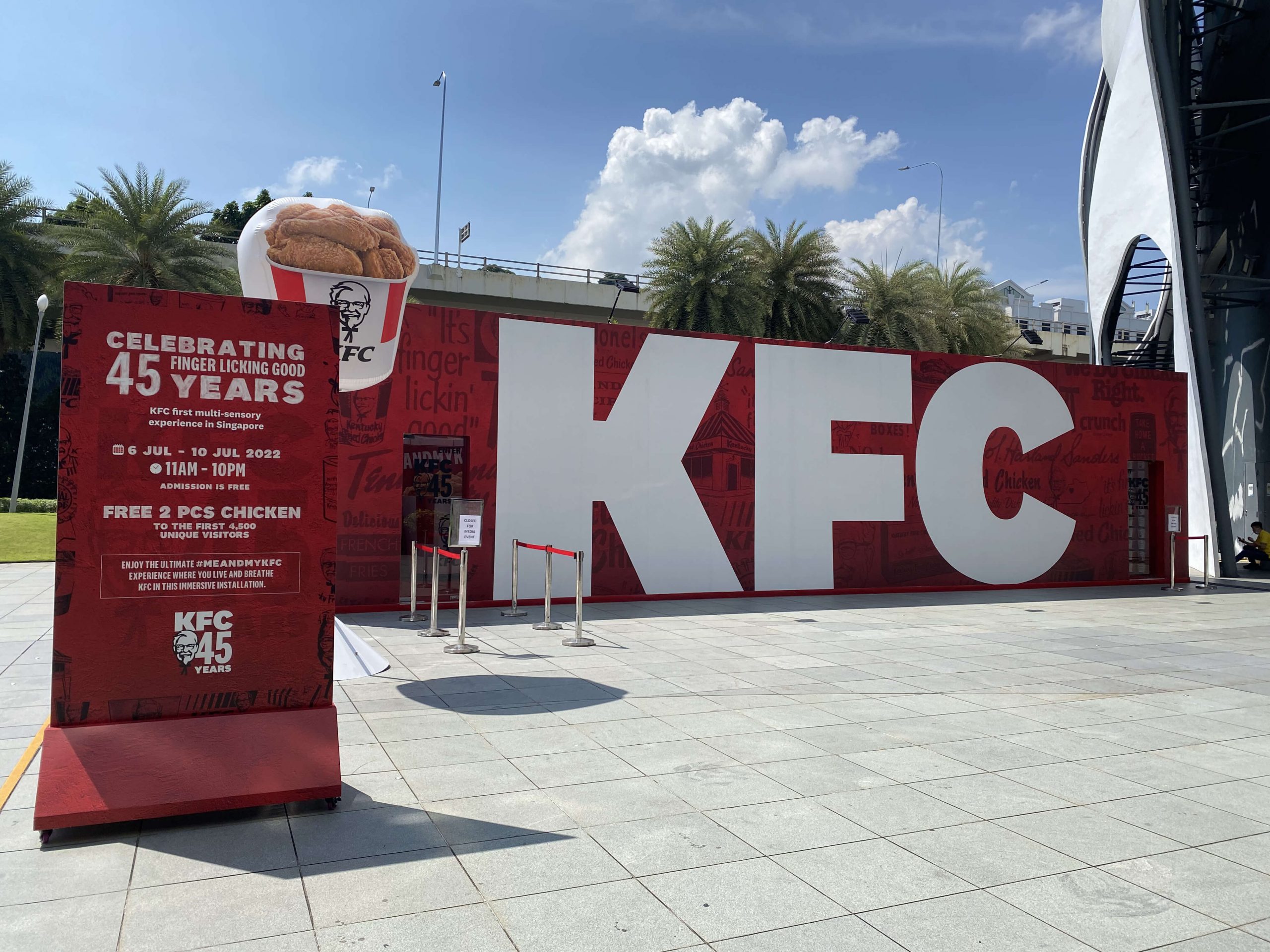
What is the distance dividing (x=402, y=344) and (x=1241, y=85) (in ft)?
76.3

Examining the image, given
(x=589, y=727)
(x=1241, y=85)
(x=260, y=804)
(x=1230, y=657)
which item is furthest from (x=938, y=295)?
(x=260, y=804)

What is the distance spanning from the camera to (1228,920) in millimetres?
3883

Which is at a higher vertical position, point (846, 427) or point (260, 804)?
point (846, 427)

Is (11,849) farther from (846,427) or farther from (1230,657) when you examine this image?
(846,427)

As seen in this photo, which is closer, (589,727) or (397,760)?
(397,760)

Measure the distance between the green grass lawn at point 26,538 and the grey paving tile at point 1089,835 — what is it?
18262 mm

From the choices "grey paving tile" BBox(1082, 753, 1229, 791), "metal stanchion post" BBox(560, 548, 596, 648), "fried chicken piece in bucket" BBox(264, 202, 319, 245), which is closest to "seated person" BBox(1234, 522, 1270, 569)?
"metal stanchion post" BBox(560, 548, 596, 648)

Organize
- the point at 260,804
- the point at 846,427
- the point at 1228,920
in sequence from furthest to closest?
1. the point at 846,427
2. the point at 260,804
3. the point at 1228,920

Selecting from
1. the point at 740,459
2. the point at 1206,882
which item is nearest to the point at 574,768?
Answer: the point at 1206,882

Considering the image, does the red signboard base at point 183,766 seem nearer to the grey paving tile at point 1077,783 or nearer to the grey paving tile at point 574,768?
the grey paving tile at point 574,768

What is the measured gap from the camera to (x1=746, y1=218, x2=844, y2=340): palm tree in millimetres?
32688

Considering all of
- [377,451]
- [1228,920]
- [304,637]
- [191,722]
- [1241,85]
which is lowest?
[1228,920]

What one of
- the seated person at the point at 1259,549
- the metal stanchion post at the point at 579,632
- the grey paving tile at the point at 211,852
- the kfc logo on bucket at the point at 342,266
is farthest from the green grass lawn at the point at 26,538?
the seated person at the point at 1259,549

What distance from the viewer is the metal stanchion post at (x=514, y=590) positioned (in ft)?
40.6
